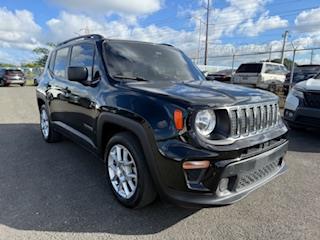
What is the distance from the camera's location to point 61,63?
4969 mm

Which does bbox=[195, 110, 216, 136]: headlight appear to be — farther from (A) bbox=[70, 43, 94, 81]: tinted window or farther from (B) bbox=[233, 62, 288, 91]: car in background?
(B) bbox=[233, 62, 288, 91]: car in background

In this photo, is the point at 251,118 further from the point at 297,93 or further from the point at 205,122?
the point at 297,93

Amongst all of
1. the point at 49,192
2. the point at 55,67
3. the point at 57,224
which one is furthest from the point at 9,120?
the point at 57,224

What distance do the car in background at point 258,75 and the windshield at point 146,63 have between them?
10691 millimetres

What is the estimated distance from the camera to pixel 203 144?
96.1 inches

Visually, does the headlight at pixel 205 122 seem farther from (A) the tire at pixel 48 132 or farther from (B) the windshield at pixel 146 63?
(A) the tire at pixel 48 132

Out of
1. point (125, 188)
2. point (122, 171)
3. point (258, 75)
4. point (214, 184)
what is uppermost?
point (258, 75)

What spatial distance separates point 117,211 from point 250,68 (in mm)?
13743

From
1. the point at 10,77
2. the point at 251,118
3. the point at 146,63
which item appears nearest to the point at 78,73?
the point at 146,63

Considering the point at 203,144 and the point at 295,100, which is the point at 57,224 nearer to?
the point at 203,144

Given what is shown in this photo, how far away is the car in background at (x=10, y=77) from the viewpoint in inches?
931

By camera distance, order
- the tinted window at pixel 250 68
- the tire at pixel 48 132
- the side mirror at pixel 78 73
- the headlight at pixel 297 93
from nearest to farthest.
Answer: the side mirror at pixel 78 73
the tire at pixel 48 132
the headlight at pixel 297 93
the tinted window at pixel 250 68

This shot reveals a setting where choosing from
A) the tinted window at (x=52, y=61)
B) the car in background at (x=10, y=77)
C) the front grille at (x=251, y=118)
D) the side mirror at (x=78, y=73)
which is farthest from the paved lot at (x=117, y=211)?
the car in background at (x=10, y=77)

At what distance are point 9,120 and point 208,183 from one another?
7.11m
